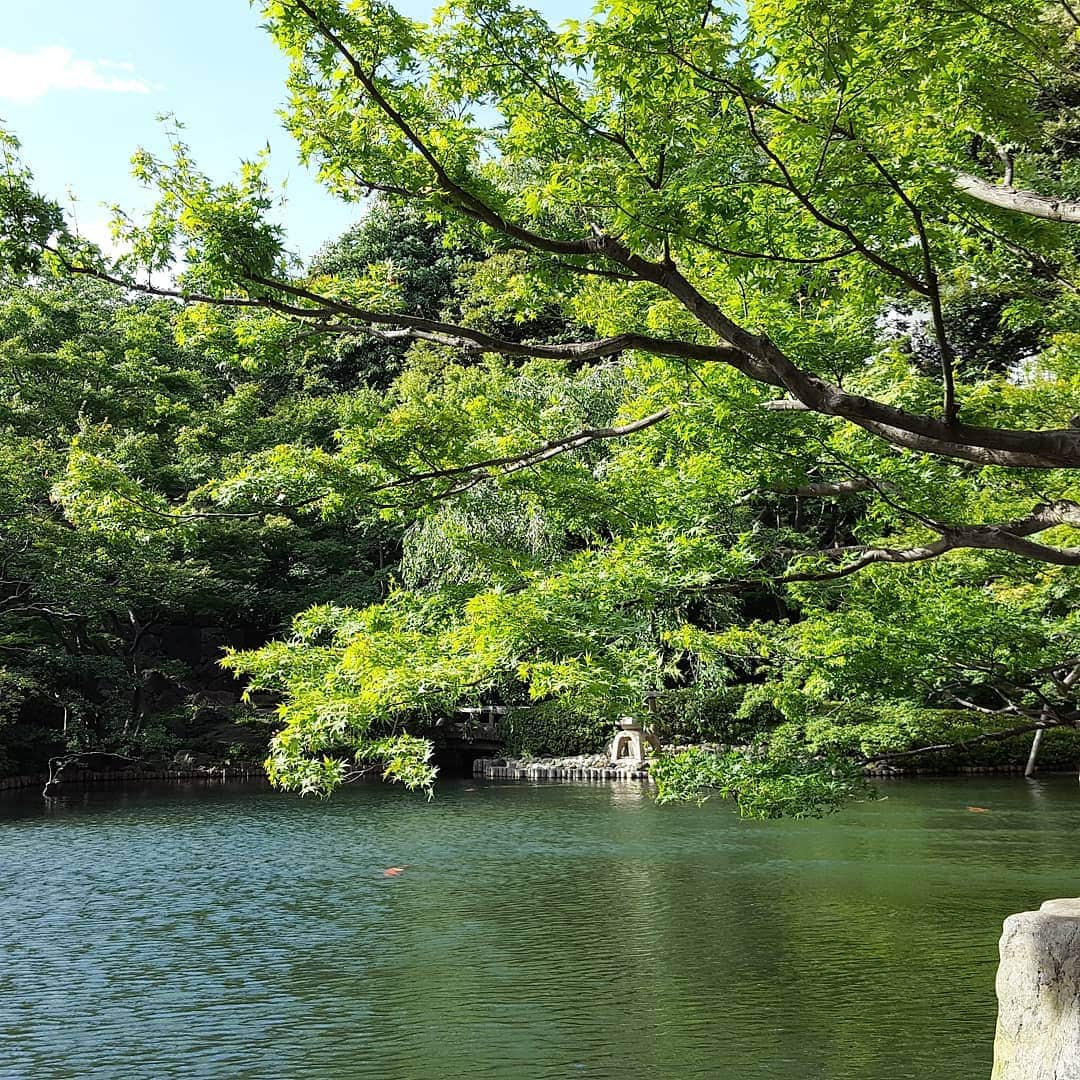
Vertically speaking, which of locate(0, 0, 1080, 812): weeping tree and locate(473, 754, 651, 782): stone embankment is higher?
locate(0, 0, 1080, 812): weeping tree

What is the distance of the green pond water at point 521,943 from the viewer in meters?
5.28

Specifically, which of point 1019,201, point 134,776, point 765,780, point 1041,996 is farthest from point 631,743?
point 1041,996

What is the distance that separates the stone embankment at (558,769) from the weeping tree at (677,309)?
995cm

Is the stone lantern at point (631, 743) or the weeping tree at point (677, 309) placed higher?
the weeping tree at point (677, 309)

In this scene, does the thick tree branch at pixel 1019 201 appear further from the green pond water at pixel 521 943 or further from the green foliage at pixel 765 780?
the green pond water at pixel 521 943

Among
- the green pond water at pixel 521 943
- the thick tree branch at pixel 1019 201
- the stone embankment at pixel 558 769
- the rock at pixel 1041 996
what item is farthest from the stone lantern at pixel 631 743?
the rock at pixel 1041 996

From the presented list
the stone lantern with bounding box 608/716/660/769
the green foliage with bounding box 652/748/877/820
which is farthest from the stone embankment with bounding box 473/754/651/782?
the green foliage with bounding box 652/748/877/820

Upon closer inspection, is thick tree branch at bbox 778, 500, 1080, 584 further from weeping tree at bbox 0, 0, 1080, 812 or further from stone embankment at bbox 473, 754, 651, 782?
stone embankment at bbox 473, 754, 651, 782

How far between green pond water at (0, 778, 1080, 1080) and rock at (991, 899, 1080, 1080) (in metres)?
1.31

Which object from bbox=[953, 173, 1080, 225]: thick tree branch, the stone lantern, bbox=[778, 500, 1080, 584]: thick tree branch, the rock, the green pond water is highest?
bbox=[953, 173, 1080, 225]: thick tree branch

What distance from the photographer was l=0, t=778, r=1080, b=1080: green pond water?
17.3 feet

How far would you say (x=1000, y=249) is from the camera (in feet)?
18.1

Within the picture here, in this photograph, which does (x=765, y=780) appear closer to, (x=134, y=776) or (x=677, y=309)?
(x=677, y=309)

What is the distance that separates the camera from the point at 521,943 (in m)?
7.39
